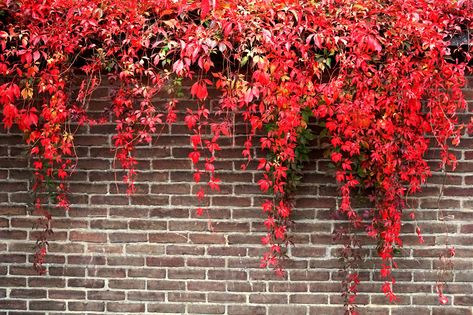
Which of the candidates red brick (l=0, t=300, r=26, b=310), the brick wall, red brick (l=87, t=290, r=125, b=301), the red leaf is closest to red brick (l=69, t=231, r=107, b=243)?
the brick wall

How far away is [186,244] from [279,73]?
4.58ft

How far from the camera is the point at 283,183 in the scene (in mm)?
3580

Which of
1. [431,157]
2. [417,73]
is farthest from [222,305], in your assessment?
[417,73]

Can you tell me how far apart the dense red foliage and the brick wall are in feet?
0.65

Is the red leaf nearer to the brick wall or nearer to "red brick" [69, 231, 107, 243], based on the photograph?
the brick wall

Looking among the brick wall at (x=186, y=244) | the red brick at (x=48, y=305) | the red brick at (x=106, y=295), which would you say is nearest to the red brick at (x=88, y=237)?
the brick wall at (x=186, y=244)

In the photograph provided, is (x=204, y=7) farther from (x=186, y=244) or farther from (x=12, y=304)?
(x=12, y=304)

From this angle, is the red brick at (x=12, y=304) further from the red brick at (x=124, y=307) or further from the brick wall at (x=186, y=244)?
the red brick at (x=124, y=307)

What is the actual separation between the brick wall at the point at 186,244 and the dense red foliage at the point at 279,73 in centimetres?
20

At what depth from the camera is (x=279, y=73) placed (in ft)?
10.9

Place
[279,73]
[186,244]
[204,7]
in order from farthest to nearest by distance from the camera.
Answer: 1. [186,244]
2. [279,73]
3. [204,7]

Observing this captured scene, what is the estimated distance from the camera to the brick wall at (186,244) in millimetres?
3832

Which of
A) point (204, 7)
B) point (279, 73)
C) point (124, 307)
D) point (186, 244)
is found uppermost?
point (204, 7)

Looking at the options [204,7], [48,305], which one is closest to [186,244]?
[48,305]
